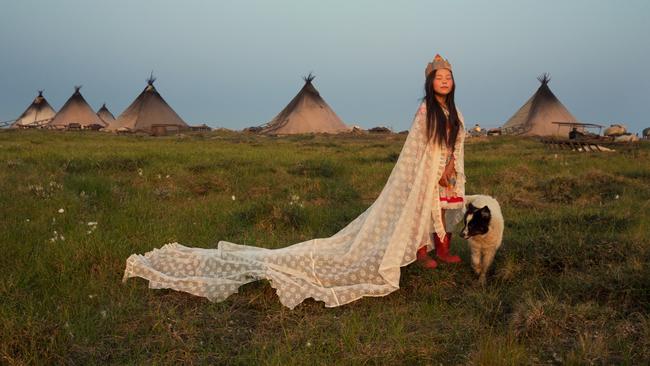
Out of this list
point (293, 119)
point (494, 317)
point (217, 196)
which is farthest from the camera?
point (293, 119)

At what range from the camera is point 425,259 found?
15.5ft

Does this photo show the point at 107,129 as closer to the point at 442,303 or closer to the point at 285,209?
the point at 285,209

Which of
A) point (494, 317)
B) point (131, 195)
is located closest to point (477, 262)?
point (494, 317)

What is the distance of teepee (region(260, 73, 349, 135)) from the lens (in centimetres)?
3269

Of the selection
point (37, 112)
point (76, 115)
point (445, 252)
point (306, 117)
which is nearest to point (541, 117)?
point (306, 117)

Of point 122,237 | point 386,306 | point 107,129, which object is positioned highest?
point 107,129

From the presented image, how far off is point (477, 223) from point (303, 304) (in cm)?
163

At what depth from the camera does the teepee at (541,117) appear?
30094 mm

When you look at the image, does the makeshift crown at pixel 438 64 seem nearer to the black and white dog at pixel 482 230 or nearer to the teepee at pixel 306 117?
the black and white dog at pixel 482 230

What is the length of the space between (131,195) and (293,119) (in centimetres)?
2548

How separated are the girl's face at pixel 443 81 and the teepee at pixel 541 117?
27.5m

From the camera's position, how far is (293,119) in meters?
32.9

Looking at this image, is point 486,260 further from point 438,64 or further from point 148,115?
point 148,115

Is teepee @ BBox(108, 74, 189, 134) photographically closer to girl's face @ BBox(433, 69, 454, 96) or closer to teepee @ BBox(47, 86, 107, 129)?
teepee @ BBox(47, 86, 107, 129)
